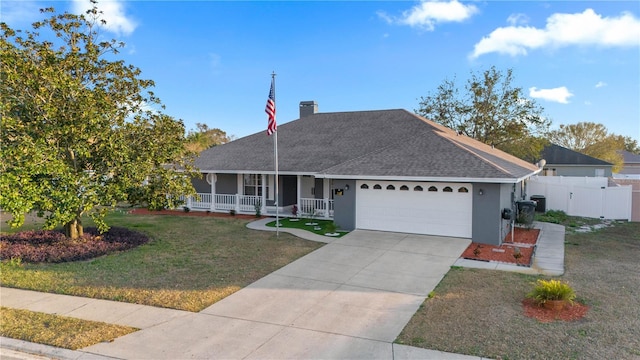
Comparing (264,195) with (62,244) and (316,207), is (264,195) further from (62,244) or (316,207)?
(62,244)

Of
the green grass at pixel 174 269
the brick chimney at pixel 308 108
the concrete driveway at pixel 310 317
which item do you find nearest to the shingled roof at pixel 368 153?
the brick chimney at pixel 308 108

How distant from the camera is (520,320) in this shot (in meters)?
6.28

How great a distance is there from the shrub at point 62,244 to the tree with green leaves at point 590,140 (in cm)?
5437

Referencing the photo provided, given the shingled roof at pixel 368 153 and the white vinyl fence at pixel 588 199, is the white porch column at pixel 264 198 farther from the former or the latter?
the white vinyl fence at pixel 588 199

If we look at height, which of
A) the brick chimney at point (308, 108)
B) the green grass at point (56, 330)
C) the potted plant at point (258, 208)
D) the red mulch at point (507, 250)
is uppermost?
the brick chimney at point (308, 108)

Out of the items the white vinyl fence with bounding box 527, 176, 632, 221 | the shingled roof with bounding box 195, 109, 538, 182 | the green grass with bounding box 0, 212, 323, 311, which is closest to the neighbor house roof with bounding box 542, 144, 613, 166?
the white vinyl fence with bounding box 527, 176, 632, 221

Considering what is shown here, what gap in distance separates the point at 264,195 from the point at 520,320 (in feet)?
47.5

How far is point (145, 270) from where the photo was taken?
9.30 m

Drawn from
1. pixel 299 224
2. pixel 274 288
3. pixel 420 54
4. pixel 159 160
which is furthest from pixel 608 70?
pixel 159 160

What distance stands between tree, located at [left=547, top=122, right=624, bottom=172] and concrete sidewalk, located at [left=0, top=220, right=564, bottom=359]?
51.4 m

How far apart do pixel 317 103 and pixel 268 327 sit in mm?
21137

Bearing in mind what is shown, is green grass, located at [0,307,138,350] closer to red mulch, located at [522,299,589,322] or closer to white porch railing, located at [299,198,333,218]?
red mulch, located at [522,299,589,322]

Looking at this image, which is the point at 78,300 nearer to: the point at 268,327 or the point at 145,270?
the point at 145,270

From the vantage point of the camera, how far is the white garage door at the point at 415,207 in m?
12.9
